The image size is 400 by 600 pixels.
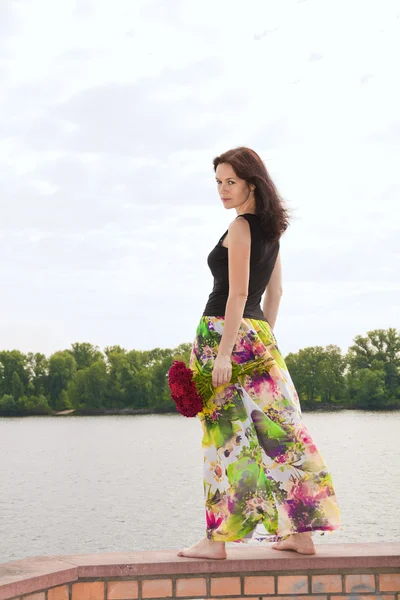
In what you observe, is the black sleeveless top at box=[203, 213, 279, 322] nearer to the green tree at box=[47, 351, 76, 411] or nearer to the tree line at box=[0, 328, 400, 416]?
the tree line at box=[0, 328, 400, 416]

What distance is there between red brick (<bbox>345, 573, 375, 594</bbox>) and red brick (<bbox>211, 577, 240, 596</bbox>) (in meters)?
0.43

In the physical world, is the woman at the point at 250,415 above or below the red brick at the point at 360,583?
above

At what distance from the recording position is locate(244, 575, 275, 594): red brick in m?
3.07

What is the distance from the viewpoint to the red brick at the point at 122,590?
9.87 ft

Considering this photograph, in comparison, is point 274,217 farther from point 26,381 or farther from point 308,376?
point 26,381

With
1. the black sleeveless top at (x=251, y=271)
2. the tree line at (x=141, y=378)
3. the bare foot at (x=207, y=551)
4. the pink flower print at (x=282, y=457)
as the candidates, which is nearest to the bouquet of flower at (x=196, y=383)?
the black sleeveless top at (x=251, y=271)

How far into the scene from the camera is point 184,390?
3188 millimetres

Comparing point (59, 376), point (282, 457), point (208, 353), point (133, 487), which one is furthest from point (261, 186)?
point (59, 376)

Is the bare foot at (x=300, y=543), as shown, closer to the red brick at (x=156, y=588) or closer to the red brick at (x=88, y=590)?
the red brick at (x=156, y=588)

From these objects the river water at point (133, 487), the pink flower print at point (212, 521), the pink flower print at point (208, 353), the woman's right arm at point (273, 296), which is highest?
the woman's right arm at point (273, 296)

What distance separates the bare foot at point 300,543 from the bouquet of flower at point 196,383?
0.62 meters

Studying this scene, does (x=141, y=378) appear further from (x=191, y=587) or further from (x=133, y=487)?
(x=191, y=587)

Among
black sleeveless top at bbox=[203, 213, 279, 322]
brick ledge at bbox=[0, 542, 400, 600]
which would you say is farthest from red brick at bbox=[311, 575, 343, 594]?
black sleeveless top at bbox=[203, 213, 279, 322]

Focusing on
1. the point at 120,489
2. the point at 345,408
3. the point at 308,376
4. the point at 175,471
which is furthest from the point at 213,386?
the point at 345,408
